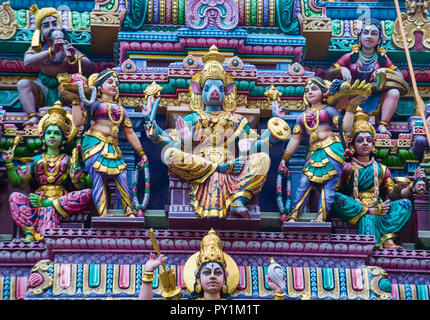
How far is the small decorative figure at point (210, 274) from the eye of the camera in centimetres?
1983

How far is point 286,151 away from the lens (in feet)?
71.2

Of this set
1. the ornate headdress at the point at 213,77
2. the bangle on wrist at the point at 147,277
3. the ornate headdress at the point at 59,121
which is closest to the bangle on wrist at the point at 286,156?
the ornate headdress at the point at 213,77

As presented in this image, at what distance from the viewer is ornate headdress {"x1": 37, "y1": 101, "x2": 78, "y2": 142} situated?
72.0 feet

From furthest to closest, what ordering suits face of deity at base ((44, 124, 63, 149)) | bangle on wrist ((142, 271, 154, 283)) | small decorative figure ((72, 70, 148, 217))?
face of deity at base ((44, 124, 63, 149)) < small decorative figure ((72, 70, 148, 217)) < bangle on wrist ((142, 271, 154, 283))

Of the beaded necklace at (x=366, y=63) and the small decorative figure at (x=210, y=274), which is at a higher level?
the beaded necklace at (x=366, y=63)

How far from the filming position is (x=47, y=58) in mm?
23062

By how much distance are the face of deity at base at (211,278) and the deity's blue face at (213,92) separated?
3039 mm

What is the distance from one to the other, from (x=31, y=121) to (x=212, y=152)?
3.22 metres

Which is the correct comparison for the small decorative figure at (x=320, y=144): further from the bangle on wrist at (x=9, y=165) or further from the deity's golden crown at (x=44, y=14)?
the deity's golden crown at (x=44, y=14)

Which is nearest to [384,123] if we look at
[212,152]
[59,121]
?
[212,152]

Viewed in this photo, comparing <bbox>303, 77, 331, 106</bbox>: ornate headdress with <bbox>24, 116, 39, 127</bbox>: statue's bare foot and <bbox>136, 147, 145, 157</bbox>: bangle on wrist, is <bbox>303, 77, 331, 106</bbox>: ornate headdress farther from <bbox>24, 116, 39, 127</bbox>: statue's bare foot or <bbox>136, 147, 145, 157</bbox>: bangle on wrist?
<bbox>24, 116, 39, 127</bbox>: statue's bare foot

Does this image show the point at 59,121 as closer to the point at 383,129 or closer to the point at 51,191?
the point at 51,191

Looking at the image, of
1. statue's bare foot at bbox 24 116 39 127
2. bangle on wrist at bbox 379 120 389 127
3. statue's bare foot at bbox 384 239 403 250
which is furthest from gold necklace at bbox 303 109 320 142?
statue's bare foot at bbox 24 116 39 127

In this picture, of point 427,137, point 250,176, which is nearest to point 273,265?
point 250,176
